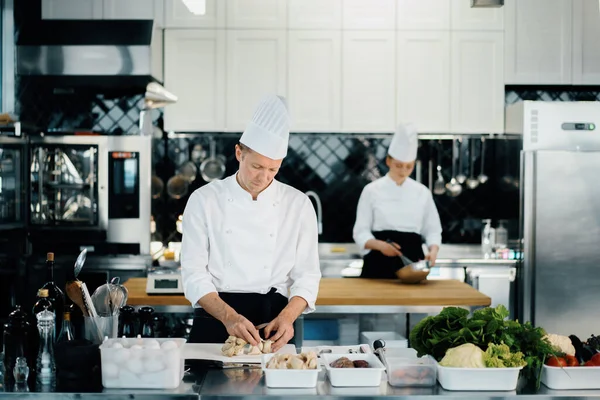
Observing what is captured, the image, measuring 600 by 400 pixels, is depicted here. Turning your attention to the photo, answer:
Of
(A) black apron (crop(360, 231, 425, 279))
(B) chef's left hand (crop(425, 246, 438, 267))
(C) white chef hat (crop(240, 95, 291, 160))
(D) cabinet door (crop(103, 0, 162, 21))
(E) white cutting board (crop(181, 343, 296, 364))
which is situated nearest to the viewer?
(E) white cutting board (crop(181, 343, 296, 364))

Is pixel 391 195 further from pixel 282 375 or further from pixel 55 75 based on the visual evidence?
pixel 282 375

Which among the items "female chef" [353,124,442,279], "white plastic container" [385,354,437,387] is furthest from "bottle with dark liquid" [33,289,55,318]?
"female chef" [353,124,442,279]

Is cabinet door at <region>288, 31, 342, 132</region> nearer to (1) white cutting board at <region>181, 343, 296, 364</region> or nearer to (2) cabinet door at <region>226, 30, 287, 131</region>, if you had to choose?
(2) cabinet door at <region>226, 30, 287, 131</region>

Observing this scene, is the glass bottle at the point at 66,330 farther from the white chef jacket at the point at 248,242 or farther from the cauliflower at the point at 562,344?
the cauliflower at the point at 562,344

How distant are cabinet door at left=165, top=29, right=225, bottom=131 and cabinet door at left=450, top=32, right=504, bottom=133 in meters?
1.78

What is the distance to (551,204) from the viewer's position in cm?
545

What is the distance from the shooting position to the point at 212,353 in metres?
2.55

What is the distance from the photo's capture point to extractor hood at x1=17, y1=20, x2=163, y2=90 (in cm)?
528

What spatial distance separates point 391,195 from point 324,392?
3.28m

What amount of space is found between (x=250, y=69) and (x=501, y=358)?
13.2 feet

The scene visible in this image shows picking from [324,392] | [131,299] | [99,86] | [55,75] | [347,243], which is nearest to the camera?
[324,392]

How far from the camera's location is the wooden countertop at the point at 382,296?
3881 mm

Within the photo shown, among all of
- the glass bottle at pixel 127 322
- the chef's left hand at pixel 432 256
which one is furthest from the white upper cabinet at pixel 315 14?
the glass bottle at pixel 127 322

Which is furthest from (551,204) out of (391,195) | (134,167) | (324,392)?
(324,392)
